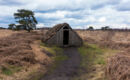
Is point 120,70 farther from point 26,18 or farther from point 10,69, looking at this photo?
point 26,18

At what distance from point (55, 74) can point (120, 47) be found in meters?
14.6

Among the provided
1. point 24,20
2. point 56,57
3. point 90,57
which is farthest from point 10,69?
point 24,20

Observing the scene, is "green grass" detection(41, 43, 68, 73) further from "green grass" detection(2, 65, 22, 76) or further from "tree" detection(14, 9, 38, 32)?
"tree" detection(14, 9, 38, 32)

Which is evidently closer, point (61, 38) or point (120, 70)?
point (120, 70)

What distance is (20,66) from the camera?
1037cm

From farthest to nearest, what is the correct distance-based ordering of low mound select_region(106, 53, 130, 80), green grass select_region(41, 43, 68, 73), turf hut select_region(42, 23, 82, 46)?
turf hut select_region(42, 23, 82, 46), green grass select_region(41, 43, 68, 73), low mound select_region(106, 53, 130, 80)

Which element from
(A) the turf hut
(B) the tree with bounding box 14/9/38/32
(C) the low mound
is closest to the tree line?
(B) the tree with bounding box 14/9/38/32

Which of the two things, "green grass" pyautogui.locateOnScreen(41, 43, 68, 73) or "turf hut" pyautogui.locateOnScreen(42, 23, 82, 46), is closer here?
"green grass" pyautogui.locateOnScreen(41, 43, 68, 73)

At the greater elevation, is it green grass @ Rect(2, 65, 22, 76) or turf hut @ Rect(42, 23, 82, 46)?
turf hut @ Rect(42, 23, 82, 46)

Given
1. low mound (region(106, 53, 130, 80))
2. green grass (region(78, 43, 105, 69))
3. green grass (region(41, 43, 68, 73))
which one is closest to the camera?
low mound (region(106, 53, 130, 80))

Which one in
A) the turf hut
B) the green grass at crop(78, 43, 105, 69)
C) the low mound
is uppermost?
the turf hut

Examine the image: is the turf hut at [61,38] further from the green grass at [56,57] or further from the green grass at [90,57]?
the green grass at [90,57]

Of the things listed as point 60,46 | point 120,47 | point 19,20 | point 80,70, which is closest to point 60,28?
point 60,46

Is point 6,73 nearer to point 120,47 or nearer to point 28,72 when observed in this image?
point 28,72
